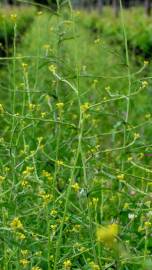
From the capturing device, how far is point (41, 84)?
4.96 metres

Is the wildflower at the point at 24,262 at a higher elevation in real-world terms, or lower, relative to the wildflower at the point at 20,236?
lower

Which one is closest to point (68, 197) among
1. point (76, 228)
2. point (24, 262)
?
point (24, 262)

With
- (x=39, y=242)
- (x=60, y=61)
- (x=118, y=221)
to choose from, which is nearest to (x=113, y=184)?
(x=118, y=221)

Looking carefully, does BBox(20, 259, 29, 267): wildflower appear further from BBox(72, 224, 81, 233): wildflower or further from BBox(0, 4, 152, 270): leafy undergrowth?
BBox(72, 224, 81, 233): wildflower

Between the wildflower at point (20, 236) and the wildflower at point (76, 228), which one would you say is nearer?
the wildflower at point (20, 236)

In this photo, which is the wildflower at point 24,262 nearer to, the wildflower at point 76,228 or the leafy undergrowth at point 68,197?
the leafy undergrowth at point 68,197

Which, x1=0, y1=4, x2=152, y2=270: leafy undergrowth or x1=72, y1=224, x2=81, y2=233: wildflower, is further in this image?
x1=72, y1=224, x2=81, y2=233: wildflower

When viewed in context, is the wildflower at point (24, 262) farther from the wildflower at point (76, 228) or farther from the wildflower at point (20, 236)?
the wildflower at point (76, 228)

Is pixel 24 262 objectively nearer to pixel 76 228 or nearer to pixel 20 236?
pixel 20 236

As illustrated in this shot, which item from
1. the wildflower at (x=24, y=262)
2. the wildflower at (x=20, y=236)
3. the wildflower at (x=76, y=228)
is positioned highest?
the wildflower at (x=20, y=236)

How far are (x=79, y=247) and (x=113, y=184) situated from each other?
0.86m

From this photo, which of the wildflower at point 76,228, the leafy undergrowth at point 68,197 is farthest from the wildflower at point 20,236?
the wildflower at point 76,228

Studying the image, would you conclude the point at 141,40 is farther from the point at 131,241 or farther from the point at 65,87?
the point at 131,241

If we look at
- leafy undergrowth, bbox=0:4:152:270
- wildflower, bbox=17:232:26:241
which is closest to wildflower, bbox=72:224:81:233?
leafy undergrowth, bbox=0:4:152:270
